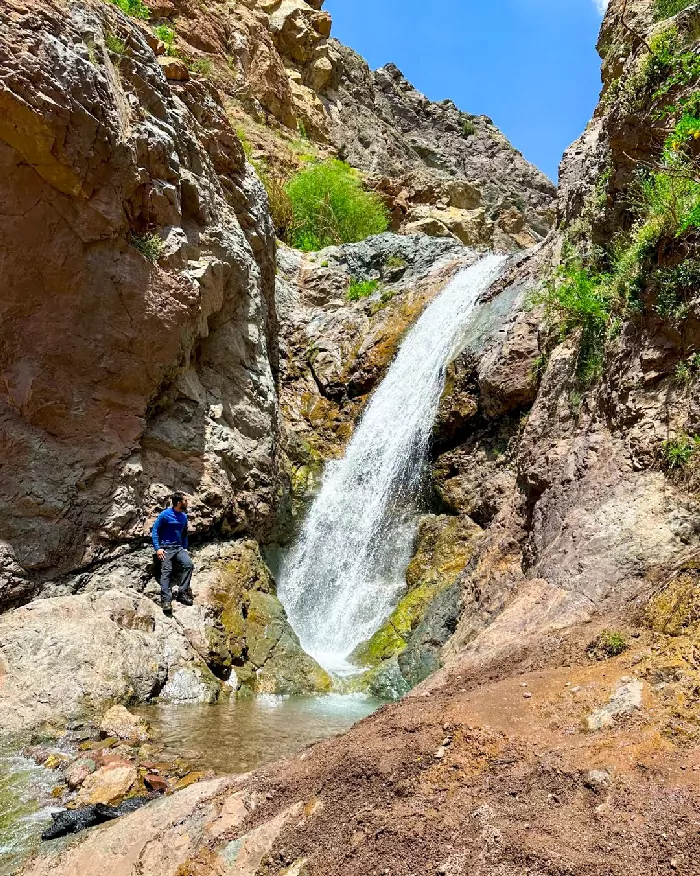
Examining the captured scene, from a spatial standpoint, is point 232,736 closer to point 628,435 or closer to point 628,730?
point 628,730

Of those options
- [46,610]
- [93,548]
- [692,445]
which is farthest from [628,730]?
[93,548]

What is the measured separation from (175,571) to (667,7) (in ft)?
35.3

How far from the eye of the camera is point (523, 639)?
4.49m

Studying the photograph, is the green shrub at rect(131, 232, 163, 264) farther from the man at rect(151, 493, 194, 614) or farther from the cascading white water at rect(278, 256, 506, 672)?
the cascading white water at rect(278, 256, 506, 672)

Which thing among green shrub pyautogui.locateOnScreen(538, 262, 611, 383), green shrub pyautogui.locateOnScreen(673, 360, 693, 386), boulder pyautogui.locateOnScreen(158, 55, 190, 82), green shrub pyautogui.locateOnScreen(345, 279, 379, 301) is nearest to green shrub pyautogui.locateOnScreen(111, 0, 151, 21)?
boulder pyautogui.locateOnScreen(158, 55, 190, 82)

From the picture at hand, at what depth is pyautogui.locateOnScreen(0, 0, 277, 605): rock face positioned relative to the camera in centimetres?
746

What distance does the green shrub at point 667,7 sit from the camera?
8422mm

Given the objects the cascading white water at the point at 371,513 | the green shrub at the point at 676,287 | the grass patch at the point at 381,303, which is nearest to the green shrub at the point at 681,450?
the green shrub at the point at 676,287

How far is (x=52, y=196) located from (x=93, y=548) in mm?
4612

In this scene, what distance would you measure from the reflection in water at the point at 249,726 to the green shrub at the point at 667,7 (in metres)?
10.3

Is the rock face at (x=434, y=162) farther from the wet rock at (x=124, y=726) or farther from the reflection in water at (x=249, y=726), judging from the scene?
the wet rock at (x=124, y=726)

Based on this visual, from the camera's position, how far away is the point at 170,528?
8.46 meters

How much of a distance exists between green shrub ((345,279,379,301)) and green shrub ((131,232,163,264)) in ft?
30.5

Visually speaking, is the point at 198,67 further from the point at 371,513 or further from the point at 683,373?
the point at 683,373
